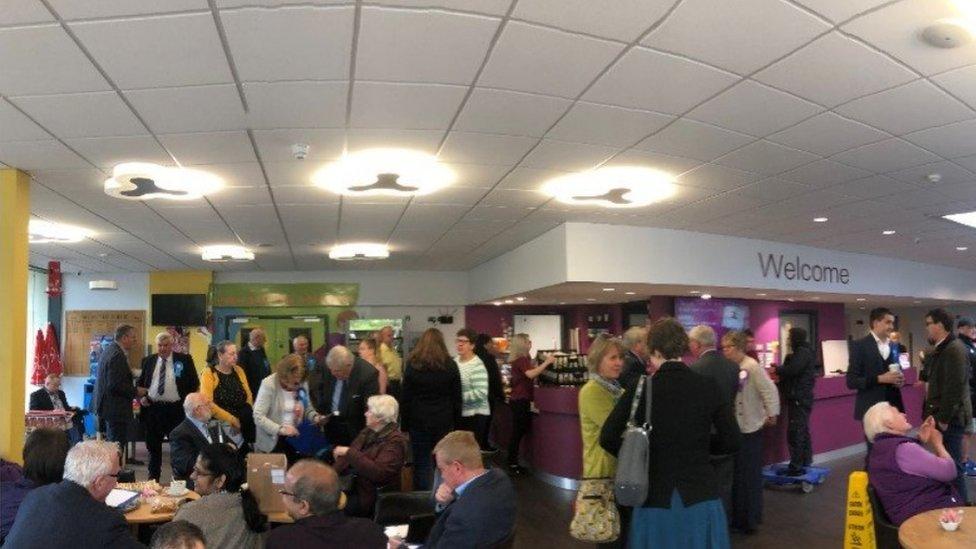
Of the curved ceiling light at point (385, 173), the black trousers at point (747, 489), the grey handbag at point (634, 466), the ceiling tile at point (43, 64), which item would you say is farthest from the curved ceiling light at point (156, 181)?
the black trousers at point (747, 489)

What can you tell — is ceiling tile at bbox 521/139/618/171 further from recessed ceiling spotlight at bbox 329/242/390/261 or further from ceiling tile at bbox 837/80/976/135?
recessed ceiling spotlight at bbox 329/242/390/261

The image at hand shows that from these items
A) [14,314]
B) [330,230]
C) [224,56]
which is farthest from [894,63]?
[330,230]

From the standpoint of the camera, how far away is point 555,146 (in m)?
4.80

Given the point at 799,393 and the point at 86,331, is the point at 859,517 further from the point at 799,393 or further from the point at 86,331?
the point at 86,331

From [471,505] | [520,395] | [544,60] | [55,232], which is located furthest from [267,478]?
[55,232]

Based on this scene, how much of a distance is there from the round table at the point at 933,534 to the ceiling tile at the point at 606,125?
98.5 inches

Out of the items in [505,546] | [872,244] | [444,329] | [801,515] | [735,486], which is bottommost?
[801,515]

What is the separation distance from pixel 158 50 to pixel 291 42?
61cm

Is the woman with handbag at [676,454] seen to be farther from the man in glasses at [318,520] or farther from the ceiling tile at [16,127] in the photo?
the ceiling tile at [16,127]

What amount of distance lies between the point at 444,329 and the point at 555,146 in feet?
29.9

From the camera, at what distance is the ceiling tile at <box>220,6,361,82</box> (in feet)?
9.27

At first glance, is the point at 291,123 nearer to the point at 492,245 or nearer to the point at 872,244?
the point at 492,245

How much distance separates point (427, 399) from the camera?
5828mm

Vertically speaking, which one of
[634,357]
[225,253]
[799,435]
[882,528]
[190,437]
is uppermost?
[225,253]
